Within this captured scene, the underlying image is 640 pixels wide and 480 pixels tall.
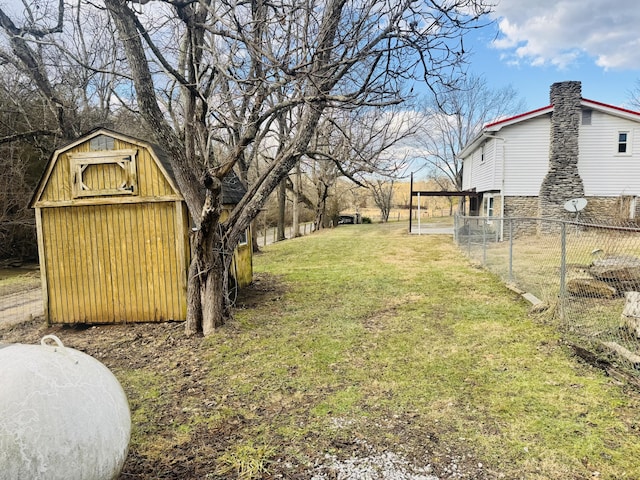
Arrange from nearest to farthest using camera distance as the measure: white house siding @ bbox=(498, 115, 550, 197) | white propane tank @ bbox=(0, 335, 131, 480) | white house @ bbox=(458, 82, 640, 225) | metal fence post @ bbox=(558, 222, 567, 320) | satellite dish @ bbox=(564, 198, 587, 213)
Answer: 1. white propane tank @ bbox=(0, 335, 131, 480)
2. metal fence post @ bbox=(558, 222, 567, 320)
3. satellite dish @ bbox=(564, 198, 587, 213)
4. white house @ bbox=(458, 82, 640, 225)
5. white house siding @ bbox=(498, 115, 550, 197)

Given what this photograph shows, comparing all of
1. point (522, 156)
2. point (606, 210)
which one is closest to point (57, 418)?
point (522, 156)

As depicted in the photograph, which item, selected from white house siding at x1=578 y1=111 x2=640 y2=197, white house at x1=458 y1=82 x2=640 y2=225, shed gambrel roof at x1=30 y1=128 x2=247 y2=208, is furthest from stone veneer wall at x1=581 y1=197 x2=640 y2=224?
shed gambrel roof at x1=30 y1=128 x2=247 y2=208

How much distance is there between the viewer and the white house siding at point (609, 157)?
15.8m

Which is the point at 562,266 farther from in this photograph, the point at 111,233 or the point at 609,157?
the point at 609,157

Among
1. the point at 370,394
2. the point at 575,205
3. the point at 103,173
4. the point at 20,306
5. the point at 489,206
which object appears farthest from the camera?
the point at 489,206

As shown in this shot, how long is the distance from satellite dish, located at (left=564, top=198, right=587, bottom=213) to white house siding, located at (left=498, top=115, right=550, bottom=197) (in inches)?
55.1

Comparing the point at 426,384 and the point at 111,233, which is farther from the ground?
the point at 111,233

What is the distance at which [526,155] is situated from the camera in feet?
53.9

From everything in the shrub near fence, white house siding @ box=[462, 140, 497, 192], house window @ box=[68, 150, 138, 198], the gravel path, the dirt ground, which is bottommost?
the gravel path

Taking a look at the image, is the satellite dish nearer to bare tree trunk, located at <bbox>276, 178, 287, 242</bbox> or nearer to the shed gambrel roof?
bare tree trunk, located at <bbox>276, 178, 287, 242</bbox>

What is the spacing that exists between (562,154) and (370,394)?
16.0 m

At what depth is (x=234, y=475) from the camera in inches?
105

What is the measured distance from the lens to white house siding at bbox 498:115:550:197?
16328 mm

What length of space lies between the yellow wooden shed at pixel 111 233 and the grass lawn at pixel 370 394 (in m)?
0.46
